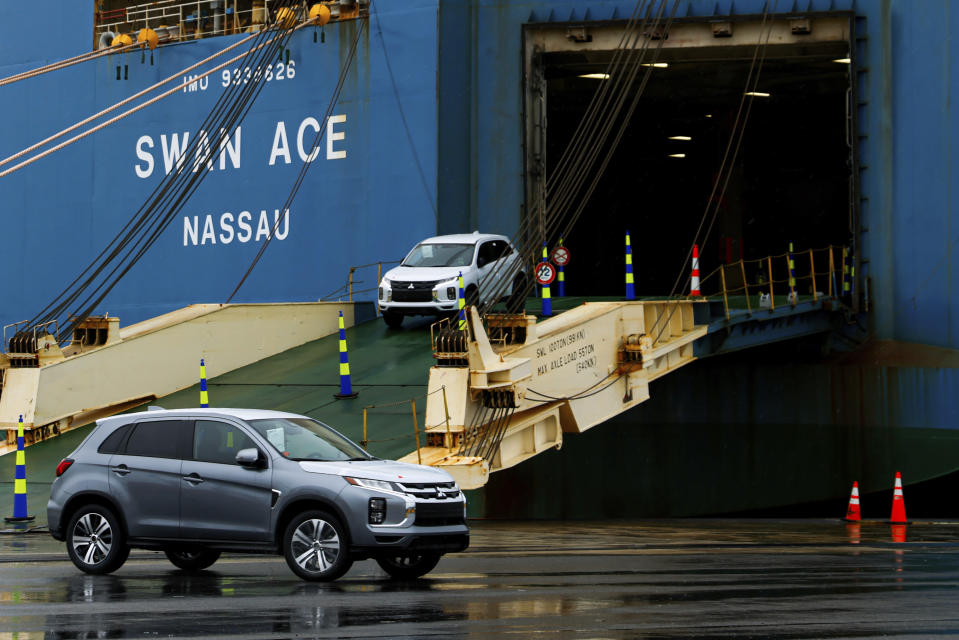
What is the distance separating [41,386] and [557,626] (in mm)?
15737

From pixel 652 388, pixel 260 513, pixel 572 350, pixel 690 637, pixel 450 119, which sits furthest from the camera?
pixel 450 119

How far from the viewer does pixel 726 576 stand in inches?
502

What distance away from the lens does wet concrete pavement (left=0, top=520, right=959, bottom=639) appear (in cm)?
920

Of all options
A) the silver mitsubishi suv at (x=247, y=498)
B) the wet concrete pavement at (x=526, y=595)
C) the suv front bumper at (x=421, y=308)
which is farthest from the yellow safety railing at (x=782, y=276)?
the silver mitsubishi suv at (x=247, y=498)

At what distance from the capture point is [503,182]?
31.8 meters

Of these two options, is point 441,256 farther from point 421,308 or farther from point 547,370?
point 547,370

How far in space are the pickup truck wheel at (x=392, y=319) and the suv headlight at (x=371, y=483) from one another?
1528cm

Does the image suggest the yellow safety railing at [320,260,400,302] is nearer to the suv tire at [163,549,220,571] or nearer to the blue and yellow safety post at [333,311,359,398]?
the blue and yellow safety post at [333,311,359,398]

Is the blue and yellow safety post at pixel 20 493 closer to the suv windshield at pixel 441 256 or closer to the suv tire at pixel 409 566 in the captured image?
the suv tire at pixel 409 566

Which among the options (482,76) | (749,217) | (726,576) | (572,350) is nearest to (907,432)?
(572,350)

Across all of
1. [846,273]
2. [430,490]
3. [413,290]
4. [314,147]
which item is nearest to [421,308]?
[413,290]

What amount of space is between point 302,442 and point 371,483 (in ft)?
3.47

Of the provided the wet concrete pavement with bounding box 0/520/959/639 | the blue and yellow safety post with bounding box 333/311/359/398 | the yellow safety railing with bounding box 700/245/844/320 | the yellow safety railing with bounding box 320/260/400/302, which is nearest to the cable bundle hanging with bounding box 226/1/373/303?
the yellow safety railing with bounding box 320/260/400/302

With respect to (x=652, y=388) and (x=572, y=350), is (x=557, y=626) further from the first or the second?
(x=652, y=388)
